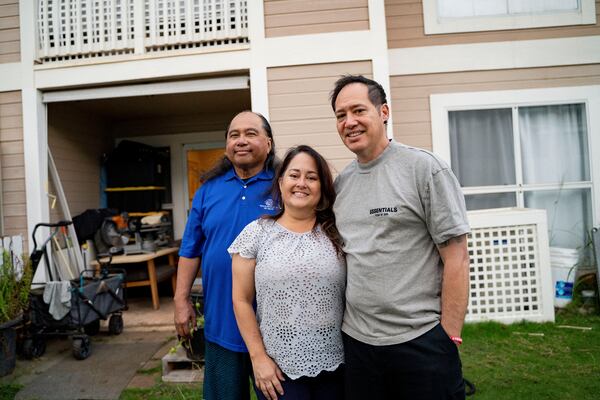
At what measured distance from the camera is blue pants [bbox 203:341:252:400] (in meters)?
1.69

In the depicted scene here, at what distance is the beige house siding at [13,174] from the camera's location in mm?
3904

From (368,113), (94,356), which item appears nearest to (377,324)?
(368,113)

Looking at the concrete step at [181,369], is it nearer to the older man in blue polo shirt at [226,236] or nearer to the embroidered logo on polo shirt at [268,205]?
the older man in blue polo shirt at [226,236]

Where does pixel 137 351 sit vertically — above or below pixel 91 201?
below

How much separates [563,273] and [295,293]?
13.3 feet

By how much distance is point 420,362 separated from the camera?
1.24 metres

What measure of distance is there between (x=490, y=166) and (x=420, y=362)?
3641 mm

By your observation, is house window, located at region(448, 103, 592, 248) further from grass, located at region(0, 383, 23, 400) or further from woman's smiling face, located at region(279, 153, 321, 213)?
grass, located at region(0, 383, 23, 400)

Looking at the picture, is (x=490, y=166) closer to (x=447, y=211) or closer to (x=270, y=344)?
(x=447, y=211)

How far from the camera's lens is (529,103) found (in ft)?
13.7

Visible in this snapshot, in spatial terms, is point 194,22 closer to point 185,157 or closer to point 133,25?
point 133,25

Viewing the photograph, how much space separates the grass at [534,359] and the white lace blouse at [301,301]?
1.75 meters

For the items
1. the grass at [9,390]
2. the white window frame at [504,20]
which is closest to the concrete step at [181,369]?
the grass at [9,390]

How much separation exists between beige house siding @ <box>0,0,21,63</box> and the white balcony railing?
0.23m
